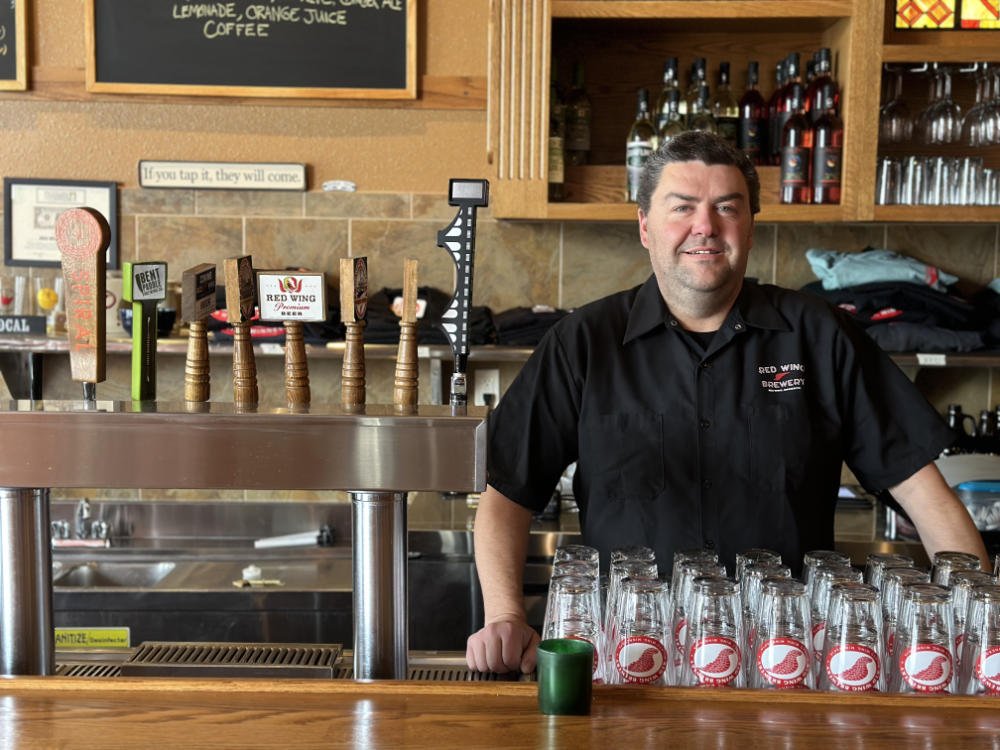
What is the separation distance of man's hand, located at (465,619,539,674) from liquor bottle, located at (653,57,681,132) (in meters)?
1.99

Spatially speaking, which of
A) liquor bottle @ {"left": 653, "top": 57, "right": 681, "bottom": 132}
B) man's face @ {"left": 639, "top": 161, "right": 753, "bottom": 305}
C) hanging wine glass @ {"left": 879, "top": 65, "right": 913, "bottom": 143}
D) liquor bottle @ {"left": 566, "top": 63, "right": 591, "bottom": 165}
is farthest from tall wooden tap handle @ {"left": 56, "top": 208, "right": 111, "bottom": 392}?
hanging wine glass @ {"left": 879, "top": 65, "right": 913, "bottom": 143}

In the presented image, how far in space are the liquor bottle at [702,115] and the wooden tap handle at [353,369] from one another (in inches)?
77.2

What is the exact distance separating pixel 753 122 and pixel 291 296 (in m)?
2.19

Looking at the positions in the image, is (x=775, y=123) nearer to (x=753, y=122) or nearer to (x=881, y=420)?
(x=753, y=122)

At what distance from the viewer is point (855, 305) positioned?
3346 millimetres

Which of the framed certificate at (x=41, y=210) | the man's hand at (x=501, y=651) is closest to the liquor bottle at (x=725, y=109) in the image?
the framed certificate at (x=41, y=210)

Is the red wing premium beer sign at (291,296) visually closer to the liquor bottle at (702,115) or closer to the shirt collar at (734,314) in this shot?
the shirt collar at (734,314)

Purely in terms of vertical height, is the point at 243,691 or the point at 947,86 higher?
the point at 947,86

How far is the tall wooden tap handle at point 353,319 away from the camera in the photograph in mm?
1497

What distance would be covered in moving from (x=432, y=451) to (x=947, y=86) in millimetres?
2529

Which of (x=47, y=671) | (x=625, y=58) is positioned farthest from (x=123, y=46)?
(x=47, y=671)

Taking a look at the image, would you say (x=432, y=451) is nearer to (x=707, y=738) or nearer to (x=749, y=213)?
(x=707, y=738)

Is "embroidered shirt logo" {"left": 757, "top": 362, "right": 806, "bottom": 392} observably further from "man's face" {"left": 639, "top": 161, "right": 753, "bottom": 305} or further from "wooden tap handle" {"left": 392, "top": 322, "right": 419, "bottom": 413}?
"wooden tap handle" {"left": 392, "top": 322, "right": 419, "bottom": 413}

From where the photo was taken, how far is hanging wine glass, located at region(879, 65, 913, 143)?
3297mm
